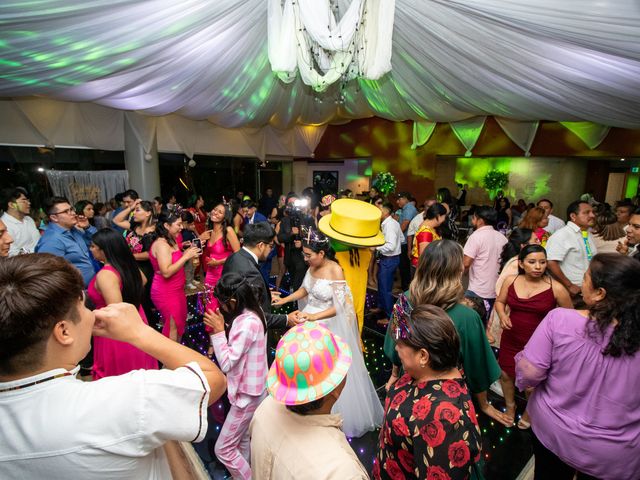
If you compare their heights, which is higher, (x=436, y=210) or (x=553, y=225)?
(x=436, y=210)

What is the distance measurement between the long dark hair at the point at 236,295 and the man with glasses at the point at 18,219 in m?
3.27

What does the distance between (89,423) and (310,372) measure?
1.96 ft

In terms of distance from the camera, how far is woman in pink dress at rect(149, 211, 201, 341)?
124 inches

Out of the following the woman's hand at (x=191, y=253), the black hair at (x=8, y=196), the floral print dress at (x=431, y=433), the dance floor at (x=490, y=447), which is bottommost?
the dance floor at (x=490, y=447)

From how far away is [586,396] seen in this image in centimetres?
146

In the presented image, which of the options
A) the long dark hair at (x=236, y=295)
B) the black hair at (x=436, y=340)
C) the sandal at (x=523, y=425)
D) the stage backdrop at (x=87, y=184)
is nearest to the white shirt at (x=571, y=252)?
the sandal at (x=523, y=425)

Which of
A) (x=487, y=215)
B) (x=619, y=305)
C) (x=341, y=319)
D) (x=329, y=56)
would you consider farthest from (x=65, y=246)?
(x=487, y=215)

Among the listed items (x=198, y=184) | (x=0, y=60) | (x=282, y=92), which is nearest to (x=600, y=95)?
(x=282, y=92)

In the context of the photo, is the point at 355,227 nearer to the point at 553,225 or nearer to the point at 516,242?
the point at 516,242

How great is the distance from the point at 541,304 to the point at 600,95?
13.6ft

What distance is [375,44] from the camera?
3820mm

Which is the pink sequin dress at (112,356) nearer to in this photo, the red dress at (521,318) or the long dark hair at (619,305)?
the long dark hair at (619,305)

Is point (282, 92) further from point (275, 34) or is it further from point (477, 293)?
point (477, 293)

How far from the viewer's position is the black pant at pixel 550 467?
1618 millimetres
